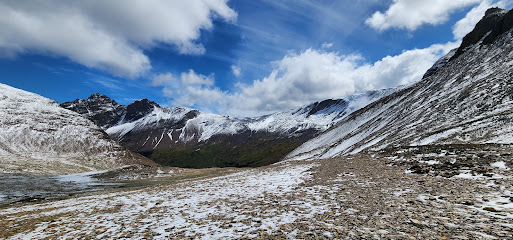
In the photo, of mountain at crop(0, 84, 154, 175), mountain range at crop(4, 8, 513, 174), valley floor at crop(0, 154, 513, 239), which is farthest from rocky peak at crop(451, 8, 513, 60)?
mountain at crop(0, 84, 154, 175)

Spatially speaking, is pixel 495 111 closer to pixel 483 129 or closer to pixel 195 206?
pixel 483 129

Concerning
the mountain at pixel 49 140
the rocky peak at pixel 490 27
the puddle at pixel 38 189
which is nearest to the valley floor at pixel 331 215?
the puddle at pixel 38 189

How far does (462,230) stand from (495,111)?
32.6 meters

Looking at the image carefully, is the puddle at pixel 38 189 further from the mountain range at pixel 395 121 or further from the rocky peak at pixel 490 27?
the rocky peak at pixel 490 27

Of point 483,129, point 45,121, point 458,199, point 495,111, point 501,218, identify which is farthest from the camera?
point 45,121

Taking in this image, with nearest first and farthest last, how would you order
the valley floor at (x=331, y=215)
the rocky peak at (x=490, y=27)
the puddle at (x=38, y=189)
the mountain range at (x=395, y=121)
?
the valley floor at (x=331, y=215) < the mountain range at (x=395, y=121) < the puddle at (x=38, y=189) < the rocky peak at (x=490, y=27)

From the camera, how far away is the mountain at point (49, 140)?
115312mm

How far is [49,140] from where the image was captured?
139m

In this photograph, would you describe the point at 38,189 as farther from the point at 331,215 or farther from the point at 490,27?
the point at 490,27

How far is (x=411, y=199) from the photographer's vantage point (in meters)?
11.0

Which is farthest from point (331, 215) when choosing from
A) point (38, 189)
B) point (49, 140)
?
point (49, 140)

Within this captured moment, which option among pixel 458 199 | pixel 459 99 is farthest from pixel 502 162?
pixel 459 99

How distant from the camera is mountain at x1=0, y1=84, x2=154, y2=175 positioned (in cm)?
11531

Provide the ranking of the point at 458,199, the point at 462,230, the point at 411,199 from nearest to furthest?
the point at 462,230 < the point at 458,199 < the point at 411,199
